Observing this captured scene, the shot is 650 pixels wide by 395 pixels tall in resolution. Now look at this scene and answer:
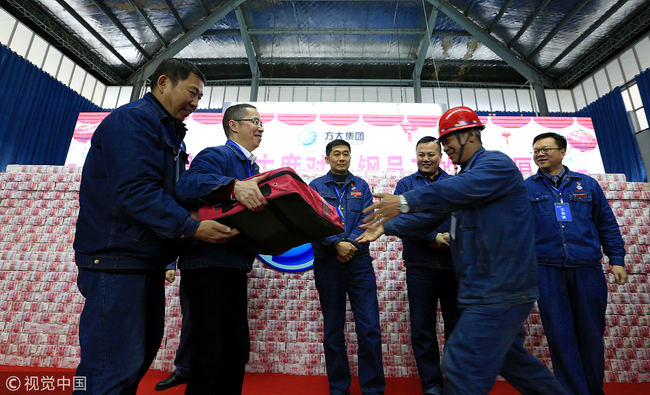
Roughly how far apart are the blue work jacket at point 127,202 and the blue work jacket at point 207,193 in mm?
103

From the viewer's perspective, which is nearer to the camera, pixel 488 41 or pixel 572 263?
pixel 572 263

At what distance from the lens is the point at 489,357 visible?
125 centimetres

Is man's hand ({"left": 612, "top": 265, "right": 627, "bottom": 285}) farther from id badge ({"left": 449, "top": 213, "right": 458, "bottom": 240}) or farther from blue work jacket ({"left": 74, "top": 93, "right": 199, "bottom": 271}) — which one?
blue work jacket ({"left": 74, "top": 93, "right": 199, "bottom": 271})

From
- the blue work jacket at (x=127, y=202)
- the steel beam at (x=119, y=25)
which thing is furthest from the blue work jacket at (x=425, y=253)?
the steel beam at (x=119, y=25)

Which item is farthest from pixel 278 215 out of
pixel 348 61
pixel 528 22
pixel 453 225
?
pixel 348 61

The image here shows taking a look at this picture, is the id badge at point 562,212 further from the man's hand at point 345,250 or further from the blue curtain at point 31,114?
the blue curtain at point 31,114

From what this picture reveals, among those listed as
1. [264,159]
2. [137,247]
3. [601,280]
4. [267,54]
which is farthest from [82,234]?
[267,54]

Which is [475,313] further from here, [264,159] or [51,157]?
[51,157]

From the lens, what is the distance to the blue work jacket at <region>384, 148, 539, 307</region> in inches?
53.2

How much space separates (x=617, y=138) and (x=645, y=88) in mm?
Answer: 1669

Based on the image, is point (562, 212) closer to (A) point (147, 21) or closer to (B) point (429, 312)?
(B) point (429, 312)

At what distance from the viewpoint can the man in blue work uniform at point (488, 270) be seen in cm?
126

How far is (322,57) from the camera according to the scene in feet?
39.1

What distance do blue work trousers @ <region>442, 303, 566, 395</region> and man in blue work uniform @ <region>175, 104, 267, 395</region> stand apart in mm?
940
